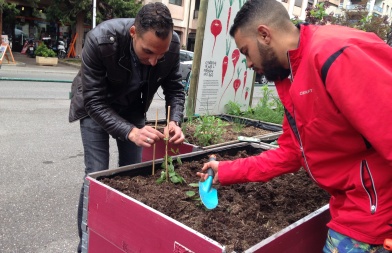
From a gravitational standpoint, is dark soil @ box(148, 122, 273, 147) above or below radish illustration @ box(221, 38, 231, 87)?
below

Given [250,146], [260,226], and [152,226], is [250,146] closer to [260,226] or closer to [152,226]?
[260,226]

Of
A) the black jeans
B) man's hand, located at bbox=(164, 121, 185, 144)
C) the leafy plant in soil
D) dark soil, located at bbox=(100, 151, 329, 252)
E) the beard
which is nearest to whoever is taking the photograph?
the beard

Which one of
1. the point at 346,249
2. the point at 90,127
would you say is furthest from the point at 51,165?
the point at 346,249

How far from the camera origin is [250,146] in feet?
11.4

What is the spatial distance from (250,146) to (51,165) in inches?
113

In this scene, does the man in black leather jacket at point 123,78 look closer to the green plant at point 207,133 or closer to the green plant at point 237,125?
the green plant at point 207,133

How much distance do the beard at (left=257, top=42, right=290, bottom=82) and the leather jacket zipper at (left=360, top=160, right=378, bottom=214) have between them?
0.56 meters

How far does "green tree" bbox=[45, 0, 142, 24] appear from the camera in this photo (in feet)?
73.0

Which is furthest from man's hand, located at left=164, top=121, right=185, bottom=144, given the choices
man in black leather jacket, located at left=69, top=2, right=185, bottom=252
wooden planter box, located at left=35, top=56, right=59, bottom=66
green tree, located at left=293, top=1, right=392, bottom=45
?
wooden planter box, located at left=35, top=56, right=59, bottom=66

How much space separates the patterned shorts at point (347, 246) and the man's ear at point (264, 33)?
0.89 meters

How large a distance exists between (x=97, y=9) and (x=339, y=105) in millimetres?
23639

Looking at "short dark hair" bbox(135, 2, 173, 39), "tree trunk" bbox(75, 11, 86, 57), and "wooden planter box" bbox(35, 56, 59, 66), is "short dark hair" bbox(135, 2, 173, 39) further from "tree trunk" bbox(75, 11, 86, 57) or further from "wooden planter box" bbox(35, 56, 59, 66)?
"tree trunk" bbox(75, 11, 86, 57)

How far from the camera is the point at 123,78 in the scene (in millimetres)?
2496

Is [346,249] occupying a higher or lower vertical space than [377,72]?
lower
